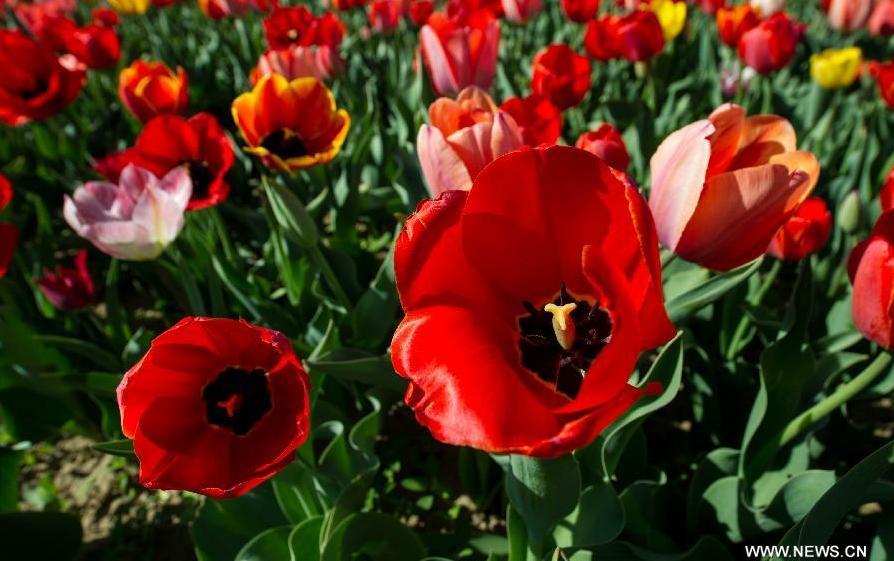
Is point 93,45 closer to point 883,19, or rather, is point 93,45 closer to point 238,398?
point 238,398

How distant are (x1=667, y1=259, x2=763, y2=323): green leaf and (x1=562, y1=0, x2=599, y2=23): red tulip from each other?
209 cm

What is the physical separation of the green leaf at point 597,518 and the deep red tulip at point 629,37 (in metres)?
1.61

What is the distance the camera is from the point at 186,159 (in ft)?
5.35

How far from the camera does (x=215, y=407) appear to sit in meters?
1.00

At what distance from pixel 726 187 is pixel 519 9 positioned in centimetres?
216

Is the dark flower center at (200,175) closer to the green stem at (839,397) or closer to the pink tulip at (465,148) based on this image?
the pink tulip at (465,148)

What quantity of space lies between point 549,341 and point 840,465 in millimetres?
1127

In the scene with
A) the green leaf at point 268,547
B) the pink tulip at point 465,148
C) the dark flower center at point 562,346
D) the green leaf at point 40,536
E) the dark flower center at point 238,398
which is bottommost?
the green leaf at point 40,536

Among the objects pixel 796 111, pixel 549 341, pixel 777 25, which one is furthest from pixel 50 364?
pixel 796 111

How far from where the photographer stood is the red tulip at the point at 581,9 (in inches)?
107

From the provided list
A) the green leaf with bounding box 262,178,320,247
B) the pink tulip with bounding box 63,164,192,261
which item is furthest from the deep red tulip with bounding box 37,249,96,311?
the green leaf with bounding box 262,178,320,247

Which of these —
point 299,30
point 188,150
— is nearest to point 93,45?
point 299,30

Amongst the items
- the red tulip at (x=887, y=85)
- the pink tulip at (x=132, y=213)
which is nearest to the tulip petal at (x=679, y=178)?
the pink tulip at (x=132, y=213)

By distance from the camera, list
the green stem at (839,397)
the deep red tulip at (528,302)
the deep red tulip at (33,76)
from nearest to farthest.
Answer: the deep red tulip at (528,302) → the green stem at (839,397) → the deep red tulip at (33,76)
